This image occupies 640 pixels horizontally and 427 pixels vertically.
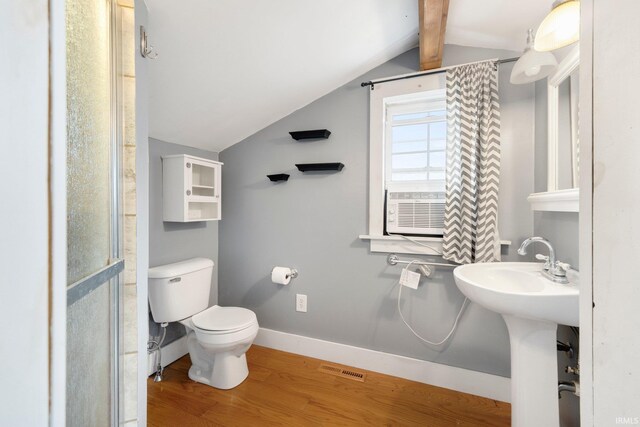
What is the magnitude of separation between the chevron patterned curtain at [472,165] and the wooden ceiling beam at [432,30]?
0.14 metres

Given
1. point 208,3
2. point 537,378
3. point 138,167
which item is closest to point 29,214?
point 138,167

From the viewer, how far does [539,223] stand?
4.73 ft

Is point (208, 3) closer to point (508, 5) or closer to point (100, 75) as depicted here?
point (100, 75)

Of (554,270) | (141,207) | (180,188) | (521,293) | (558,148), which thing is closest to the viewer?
(521,293)

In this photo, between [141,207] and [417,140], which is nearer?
[141,207]

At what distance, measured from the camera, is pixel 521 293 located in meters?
0.90

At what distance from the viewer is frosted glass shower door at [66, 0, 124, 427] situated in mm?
448

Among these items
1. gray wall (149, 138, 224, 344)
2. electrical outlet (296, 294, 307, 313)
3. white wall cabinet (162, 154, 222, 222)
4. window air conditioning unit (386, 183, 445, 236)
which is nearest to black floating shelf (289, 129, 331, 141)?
window air conditioning unit (386, 183, 445, 236)

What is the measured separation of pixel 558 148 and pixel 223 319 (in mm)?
2152

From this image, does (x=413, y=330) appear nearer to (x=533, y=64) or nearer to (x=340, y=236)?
(x=340, y=236)

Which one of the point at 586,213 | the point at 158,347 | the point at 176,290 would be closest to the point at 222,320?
the point at 176,290

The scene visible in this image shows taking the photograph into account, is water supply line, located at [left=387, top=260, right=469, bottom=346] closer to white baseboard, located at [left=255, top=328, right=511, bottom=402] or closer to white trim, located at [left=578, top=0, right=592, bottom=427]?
white baseboard, located at [left=255, top=328, right=511, bottom=402]

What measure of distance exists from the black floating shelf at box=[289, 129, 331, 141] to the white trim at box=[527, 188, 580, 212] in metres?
1.32

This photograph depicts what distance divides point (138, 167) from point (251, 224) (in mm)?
1251
